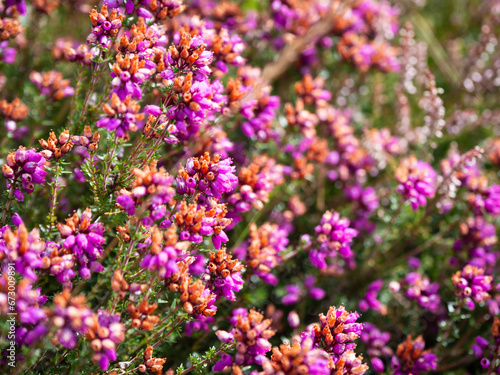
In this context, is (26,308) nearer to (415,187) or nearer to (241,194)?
(241,194)

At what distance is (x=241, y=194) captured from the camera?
3.30 m

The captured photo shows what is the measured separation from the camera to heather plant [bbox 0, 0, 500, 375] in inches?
96.0

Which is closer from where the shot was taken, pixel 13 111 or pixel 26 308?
pixel 26 308

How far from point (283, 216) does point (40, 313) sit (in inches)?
109

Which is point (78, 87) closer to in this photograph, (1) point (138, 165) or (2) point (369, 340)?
(1) point (138, 165)

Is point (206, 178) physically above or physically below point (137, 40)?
below

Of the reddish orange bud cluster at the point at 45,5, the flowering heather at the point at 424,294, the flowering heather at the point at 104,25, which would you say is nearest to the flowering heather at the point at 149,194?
the flowering heather at the point at 104,25

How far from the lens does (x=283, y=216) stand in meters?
4.49

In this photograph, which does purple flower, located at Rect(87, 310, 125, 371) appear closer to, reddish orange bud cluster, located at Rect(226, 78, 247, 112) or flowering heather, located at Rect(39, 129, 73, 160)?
flowering heather, located at Rect(39, 129, 73, 160)

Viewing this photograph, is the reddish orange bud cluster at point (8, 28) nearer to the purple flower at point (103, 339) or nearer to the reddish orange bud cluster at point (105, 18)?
the reddish orange bud cluster at point (105, 18)

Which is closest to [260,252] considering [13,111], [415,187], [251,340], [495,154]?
[251,340]

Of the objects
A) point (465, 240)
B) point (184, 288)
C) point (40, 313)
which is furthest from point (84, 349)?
point (465, 240)

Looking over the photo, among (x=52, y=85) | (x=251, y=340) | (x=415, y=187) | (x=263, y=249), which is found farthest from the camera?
(x=52, y=85)

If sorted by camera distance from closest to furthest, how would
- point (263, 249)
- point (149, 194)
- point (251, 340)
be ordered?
1. point (149, 194)
2. point (251, 340)
3. point (263, 249)
